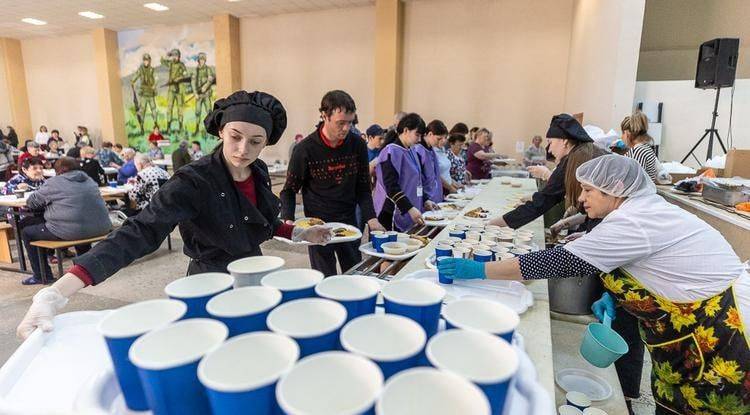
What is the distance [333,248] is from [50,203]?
318cm

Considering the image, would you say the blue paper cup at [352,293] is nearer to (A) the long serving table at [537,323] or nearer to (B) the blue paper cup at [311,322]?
(B) the blue paper cup at [311,322]

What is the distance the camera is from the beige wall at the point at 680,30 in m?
7.01

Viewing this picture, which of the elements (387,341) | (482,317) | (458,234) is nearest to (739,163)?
(458,234)

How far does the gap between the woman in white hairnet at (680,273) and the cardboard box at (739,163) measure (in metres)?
3.10

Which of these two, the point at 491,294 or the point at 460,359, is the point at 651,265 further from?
the point at 460,359

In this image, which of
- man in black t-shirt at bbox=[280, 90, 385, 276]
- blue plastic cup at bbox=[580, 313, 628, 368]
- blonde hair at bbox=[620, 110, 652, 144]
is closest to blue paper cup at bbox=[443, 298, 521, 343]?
blue plastic cup at bbox=[580, 313, 628, 368]

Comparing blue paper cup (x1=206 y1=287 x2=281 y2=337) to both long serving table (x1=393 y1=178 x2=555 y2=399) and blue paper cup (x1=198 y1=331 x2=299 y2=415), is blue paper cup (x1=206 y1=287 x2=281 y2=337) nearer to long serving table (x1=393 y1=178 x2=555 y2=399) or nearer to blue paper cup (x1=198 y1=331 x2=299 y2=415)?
blue paper cup (x1=198 y1=331 x2=299 y2=415)

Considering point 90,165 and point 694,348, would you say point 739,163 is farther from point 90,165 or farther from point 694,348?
point 90,165

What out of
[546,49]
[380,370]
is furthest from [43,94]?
[380,370]

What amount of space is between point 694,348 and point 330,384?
1646 millimetres

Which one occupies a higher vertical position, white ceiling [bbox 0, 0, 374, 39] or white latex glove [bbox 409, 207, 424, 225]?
white ceiling [bbox 0, 0, 374, 39]

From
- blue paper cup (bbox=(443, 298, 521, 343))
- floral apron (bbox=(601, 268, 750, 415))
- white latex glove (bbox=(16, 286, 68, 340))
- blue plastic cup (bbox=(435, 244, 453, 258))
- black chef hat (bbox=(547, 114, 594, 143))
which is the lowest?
floral apron (bbox=(601, 268, 750, 415))

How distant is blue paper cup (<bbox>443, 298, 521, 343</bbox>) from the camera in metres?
0.74

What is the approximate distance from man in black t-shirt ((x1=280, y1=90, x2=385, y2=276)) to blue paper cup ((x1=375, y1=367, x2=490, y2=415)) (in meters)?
2.11
